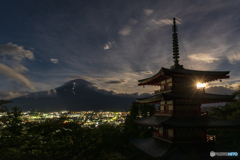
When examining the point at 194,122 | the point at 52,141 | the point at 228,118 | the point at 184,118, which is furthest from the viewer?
the point at 228,118

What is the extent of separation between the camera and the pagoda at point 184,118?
533 inches

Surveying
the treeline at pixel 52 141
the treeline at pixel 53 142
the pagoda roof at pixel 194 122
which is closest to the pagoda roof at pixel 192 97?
the pagoda roof at pixel 194 122

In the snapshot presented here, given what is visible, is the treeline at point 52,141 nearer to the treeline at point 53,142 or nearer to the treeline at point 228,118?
the treeline at point 53,142

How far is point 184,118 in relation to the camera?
1488 cm

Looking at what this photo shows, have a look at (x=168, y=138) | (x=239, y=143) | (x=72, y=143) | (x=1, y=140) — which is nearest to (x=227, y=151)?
(x=239, y=143)

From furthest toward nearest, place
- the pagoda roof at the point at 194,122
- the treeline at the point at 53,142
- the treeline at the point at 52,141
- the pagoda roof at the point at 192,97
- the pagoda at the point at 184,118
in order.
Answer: the pagoda roof at the point at 192,97, the pagoda at the point at 184,118, the pagoda roof at the point at 194,122, the treeline at the point at 52,141, the treeline at the point at 53,142

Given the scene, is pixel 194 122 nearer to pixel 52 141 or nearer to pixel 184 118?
pixel 184 118


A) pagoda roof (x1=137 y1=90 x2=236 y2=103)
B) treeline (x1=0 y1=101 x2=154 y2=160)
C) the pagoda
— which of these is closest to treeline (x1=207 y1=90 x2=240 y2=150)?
the pagoda

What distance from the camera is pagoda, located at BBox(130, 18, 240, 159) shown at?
13.5 metres

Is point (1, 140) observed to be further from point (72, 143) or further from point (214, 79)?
point (214, 79)

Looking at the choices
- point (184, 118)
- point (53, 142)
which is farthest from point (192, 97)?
point (53, 142)

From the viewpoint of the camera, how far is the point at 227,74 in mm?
16297

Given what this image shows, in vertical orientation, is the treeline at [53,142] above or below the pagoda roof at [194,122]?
below

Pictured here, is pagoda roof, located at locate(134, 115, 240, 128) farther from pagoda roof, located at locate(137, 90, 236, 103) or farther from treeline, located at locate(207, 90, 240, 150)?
treeline, located at locate(207, 90, 240, 150)
